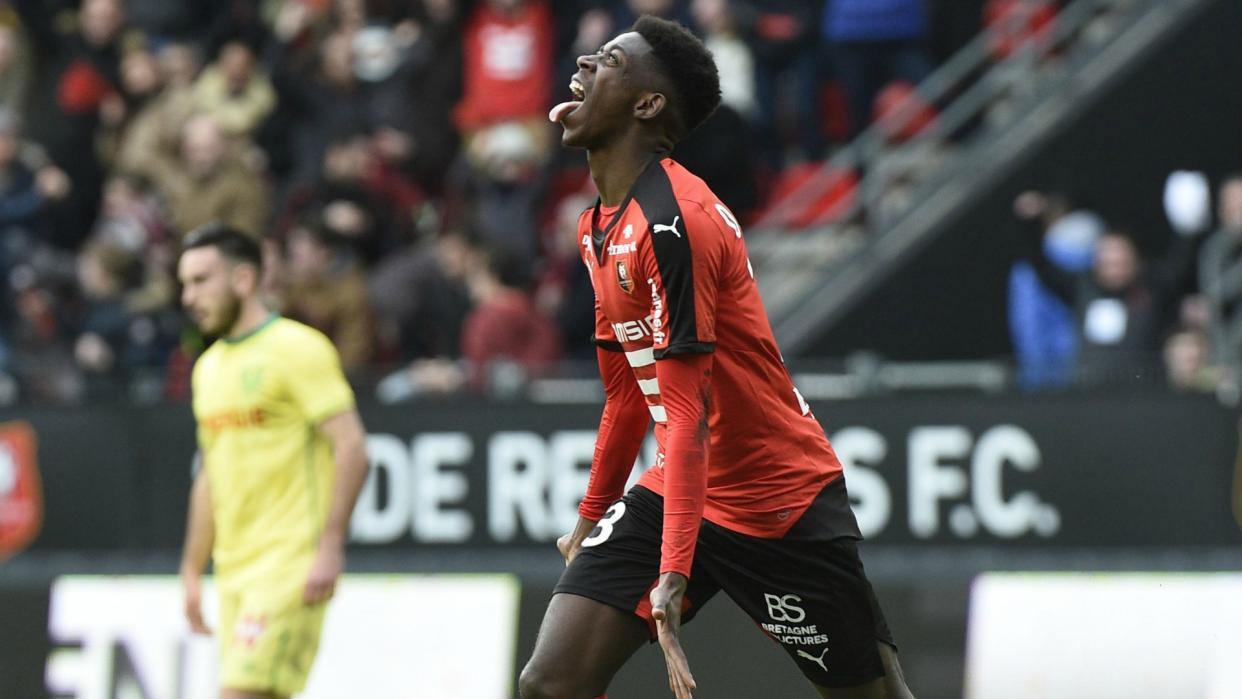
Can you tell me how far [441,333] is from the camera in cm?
1306

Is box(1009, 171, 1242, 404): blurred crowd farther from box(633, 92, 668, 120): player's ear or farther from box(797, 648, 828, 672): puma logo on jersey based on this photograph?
box(633, 92, 668, 120): player's ear

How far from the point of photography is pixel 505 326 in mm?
12234

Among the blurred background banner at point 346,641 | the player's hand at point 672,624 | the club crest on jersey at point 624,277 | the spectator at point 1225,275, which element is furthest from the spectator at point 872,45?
the player's hand at point 672,624

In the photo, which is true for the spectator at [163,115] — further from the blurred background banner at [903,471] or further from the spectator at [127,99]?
the blurred background banner at [903,471]

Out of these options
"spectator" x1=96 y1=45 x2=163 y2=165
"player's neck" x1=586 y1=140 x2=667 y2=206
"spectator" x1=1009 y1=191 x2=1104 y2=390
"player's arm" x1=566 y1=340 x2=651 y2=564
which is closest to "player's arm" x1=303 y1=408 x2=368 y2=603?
"player's arm" x1=566 y1=340 x2=651 y2=564

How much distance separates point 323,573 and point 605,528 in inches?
58.4

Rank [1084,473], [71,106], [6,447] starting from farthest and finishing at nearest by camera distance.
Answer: [71,106] < [6,447] < [1084,473]

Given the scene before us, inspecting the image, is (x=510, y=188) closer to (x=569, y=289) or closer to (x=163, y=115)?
(x=569, y=289)

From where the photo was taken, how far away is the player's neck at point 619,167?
18.4 feet

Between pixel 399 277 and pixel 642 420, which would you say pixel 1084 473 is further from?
pixel 642 420

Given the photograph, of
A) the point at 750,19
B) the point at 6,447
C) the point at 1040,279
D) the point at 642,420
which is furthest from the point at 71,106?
the point at 642,420

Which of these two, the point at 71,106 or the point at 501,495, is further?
the point at 71,106

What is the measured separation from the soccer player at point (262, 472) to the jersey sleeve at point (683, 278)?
82.9 inches

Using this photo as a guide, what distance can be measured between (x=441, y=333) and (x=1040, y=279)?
3.88 m
